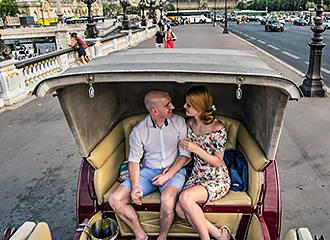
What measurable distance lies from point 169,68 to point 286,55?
21.1 meters

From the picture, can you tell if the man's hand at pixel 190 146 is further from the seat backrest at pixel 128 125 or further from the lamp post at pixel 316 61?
the lamp post at pixel 316 61

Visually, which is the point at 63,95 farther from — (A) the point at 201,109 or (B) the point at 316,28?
(B) the point at 316,28

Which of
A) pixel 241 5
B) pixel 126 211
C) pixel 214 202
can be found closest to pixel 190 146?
pixel 214 202

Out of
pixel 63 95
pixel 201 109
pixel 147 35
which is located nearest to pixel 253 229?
pixel 201 109

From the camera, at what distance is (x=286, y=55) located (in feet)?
74.5

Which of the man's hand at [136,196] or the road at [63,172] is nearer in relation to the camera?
the man's hand at [136,196]

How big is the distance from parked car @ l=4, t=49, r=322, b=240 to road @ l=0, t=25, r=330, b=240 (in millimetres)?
1089

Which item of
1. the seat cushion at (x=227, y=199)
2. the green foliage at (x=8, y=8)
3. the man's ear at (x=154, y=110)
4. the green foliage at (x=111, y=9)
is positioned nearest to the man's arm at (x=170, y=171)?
the seat cushion at (x=227, y=199)

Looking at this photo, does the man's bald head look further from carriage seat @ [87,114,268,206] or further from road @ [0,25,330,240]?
road @ [0,25,330,240]

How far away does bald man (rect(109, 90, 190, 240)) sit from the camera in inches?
139

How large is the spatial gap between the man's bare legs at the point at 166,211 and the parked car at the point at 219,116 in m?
0.12

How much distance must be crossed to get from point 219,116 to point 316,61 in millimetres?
7726

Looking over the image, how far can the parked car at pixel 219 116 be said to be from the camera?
305cm

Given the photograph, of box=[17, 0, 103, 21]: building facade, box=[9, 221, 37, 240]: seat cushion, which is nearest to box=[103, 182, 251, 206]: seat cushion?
box=[9, 221, 37, 240]: seat cushion
